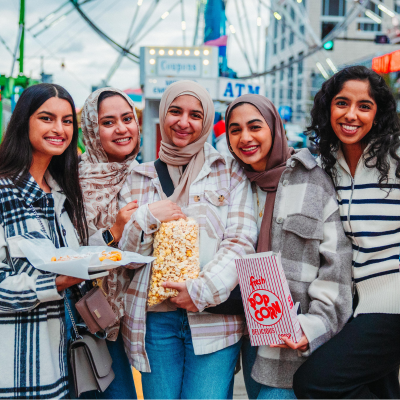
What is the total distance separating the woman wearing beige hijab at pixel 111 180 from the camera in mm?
2002

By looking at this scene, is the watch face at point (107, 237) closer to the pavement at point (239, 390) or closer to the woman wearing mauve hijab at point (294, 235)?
the woman wearing mauve hijab at point (294, 235)

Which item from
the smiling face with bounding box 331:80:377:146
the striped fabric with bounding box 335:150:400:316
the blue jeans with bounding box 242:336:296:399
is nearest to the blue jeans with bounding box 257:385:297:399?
the blue jeans with bounding box 242:336:296:399

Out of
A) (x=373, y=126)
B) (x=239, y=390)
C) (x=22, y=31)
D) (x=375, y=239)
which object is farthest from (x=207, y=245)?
(x=22, y=31)

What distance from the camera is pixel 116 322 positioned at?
2016mm

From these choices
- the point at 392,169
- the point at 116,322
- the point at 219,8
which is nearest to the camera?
the point at 392,169

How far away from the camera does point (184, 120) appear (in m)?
2.07

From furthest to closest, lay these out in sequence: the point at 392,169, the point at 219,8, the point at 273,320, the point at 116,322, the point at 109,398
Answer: the point at 219,8 < the point at 109,398 < the point at 116,322 < the point at 392,169 < the point at 273,320

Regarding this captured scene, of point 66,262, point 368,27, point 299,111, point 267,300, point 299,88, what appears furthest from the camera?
point 299,88

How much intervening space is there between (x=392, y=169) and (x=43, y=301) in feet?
5.16

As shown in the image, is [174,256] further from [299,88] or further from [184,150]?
[299,88]

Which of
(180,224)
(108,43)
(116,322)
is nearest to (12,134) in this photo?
(180,224)

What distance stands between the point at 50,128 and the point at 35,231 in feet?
1.55

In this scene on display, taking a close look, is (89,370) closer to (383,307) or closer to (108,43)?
(383,307)

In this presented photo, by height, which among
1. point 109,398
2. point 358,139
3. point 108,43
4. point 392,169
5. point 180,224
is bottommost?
point 109,398
